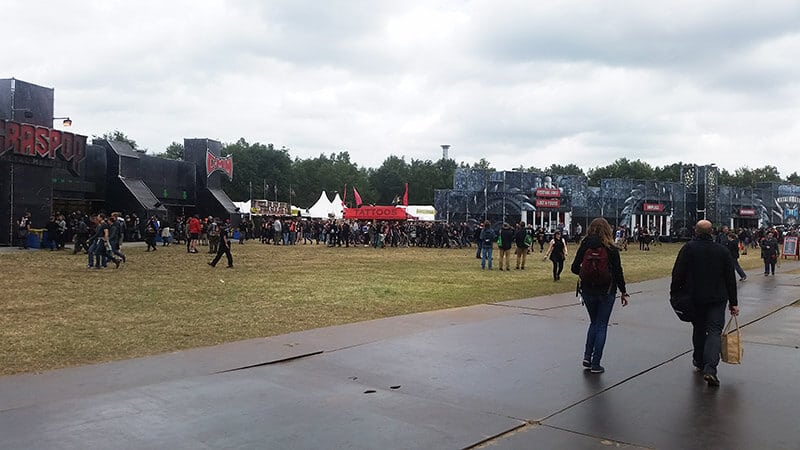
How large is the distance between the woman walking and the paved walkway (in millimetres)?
290

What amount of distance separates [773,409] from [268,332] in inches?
235

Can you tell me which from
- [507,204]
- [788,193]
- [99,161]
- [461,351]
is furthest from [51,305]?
[788,193]

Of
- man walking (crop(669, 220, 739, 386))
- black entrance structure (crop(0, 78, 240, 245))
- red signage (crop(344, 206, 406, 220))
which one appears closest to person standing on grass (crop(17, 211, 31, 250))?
black entrance structure (crop(0, 78, 240, 245))

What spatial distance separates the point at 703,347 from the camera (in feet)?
21.1

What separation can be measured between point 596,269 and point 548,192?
142 feet

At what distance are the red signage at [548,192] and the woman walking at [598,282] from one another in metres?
42.5

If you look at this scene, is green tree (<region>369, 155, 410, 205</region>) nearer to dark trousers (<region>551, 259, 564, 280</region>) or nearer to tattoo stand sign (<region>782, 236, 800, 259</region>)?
tattoo stand sign (<region>782, 236, 800, 259</region>)

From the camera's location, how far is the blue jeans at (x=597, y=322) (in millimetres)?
6504

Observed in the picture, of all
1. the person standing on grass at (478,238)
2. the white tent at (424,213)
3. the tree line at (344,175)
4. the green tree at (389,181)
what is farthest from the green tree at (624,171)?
the person standing on grass at (478,238)

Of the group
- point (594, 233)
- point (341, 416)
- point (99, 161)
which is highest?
point (99, 161)

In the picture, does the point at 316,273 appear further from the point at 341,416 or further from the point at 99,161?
the point at 99,161

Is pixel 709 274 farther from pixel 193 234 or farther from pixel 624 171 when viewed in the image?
pixel 624 171

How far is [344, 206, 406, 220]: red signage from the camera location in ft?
131

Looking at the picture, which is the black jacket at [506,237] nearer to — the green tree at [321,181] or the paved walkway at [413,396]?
the paved walkway at [413,396]
